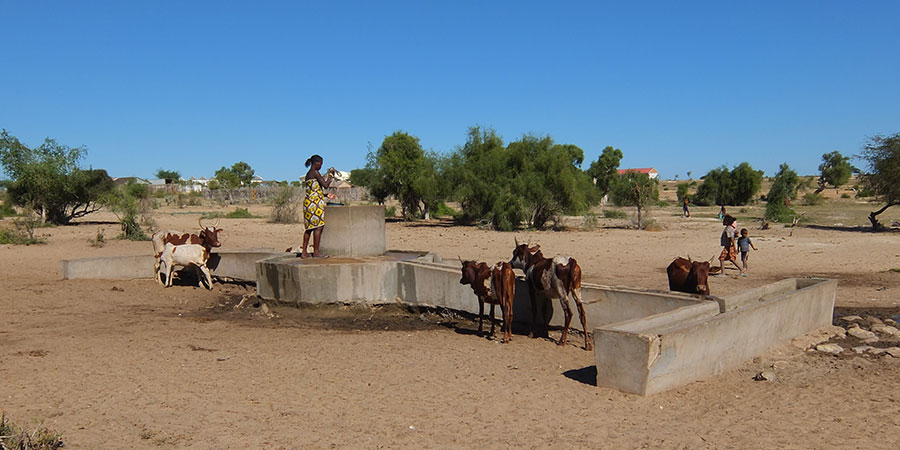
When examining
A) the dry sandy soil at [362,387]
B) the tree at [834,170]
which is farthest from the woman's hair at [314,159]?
the tree at [834,170]

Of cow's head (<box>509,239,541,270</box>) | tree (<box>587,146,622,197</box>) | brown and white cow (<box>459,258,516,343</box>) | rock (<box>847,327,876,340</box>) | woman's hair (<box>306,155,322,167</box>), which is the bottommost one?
rock (<box>847,327,876,340</box>)

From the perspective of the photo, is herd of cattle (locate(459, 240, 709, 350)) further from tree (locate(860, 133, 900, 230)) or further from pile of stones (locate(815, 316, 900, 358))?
tree (locate(860, 133, 900, 230))

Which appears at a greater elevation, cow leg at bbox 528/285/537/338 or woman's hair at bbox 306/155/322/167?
woman's hair at bbox 306/155/322/167

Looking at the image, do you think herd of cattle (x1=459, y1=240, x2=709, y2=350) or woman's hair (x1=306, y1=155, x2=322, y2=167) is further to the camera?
woman's hair (x1=306, y1=155, x2=322, y2=167)

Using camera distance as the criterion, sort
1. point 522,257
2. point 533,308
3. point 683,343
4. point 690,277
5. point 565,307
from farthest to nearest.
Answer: point 533,308
point 522,257
point 690,277
point 565,307
point 683,343

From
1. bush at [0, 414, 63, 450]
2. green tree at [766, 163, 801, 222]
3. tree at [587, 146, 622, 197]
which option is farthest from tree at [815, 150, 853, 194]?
bush at [0, 414, 63, 450]

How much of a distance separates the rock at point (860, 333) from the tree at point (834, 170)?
263ft

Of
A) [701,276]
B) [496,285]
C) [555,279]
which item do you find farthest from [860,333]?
[496,285]

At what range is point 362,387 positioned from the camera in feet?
22.9

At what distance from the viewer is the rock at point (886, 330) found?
9156 millimetres

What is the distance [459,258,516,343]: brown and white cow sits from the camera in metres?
9.03

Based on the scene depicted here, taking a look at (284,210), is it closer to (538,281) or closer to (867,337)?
(538,281)

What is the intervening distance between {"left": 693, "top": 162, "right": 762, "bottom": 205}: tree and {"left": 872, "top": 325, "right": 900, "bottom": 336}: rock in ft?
167

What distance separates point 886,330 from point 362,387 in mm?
7435
